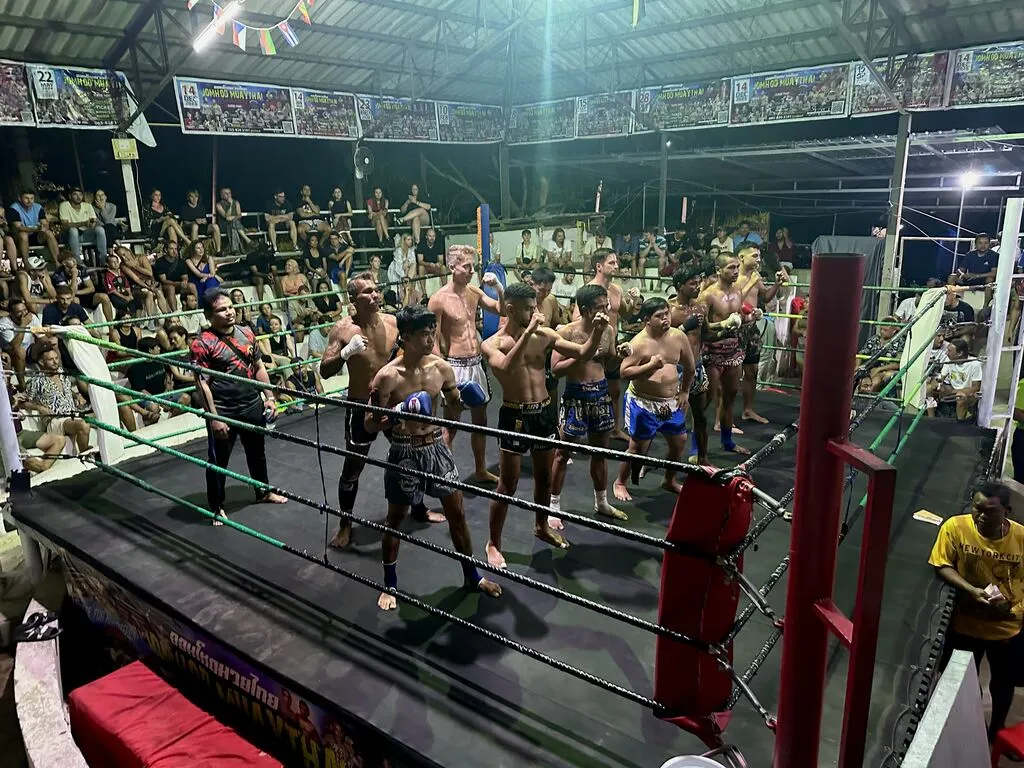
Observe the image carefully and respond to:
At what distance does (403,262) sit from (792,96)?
6955 millimetres

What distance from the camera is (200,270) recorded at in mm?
9047

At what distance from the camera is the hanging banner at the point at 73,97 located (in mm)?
8859

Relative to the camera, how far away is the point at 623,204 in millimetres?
17828

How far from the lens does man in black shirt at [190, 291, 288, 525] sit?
13.6 ft

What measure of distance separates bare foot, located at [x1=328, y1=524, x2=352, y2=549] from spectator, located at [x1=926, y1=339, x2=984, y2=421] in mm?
5306

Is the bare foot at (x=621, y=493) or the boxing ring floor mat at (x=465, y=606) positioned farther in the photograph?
the bare foot at (x=621, y=493)

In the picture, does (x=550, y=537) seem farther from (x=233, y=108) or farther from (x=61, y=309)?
(x=233, y=108)

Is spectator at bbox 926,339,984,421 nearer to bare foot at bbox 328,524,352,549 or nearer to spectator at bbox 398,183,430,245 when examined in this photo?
bare foot at bbox 328,524,352,549

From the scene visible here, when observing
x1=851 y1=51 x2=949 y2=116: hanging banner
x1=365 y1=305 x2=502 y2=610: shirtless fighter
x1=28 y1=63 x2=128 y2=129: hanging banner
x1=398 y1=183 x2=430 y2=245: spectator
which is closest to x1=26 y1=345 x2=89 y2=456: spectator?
x1=28 y1=63 x2=128 y2=129: hanging banner

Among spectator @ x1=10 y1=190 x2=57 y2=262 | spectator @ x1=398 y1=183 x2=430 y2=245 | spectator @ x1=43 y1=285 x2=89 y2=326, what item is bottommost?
spectator @ x1=43 y1=285 x2=89 y2=326

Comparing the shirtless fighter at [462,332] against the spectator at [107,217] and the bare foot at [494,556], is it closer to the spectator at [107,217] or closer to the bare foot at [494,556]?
the bare foot at [494,556]

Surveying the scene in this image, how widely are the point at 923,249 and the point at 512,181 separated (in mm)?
9379

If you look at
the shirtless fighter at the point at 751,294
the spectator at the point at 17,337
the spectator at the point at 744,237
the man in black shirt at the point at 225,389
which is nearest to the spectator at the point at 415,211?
the spectator at the point at 744,237

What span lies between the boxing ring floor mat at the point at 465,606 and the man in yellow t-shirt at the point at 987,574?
0.19 meters
